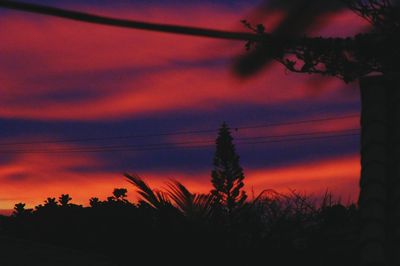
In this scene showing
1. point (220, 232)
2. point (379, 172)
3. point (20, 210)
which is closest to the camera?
point (379, 172)

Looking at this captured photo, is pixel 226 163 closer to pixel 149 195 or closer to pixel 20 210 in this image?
pixel 20 210

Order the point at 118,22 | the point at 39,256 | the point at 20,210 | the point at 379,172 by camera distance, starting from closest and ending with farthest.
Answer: the point at 118,22 < the point at 379,172 < the point at 39,256 < the point at 20,210

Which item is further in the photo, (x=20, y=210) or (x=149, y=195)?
(x=20, y=210)

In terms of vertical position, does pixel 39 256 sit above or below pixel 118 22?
below

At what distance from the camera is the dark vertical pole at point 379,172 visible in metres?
5.68

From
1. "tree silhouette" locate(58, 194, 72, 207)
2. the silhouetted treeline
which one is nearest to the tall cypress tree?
"tree silhouette" locate(58, 194, 72, 207)

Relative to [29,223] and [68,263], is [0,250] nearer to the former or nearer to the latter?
A: [68,263]

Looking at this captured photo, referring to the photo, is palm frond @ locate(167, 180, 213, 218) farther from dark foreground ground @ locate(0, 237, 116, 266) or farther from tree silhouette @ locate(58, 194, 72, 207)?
tree silhouette @ locate(58, 194, 72, 207)

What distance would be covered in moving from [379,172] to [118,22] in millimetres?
3859

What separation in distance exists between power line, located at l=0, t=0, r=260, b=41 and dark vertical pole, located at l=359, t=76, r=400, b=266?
3061 millimetres

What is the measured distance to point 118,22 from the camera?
3.03 meters

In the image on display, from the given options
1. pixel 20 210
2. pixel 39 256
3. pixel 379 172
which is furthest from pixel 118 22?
pixel 20 210

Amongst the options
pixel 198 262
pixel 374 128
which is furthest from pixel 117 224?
pixel 374 128

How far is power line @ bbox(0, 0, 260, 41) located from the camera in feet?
9.67
